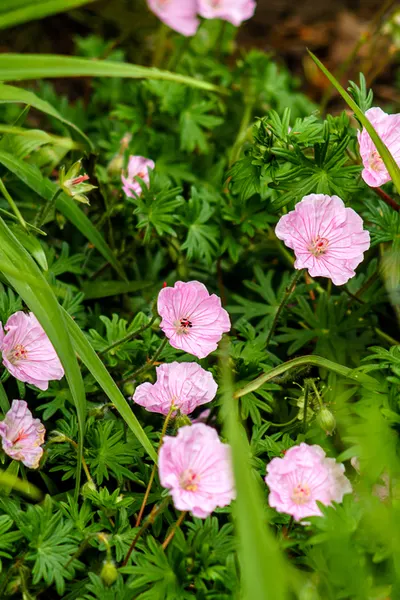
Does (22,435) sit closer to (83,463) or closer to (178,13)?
(83,463)

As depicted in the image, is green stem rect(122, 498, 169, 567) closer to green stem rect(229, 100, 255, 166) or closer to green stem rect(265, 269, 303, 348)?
green stem rect(265, 269, 303, 348)

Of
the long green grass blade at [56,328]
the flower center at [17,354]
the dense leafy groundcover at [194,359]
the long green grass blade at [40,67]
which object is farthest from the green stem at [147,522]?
the long green grass blade at [40,67]

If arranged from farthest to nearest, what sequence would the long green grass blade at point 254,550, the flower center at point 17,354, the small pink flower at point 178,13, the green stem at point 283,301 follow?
the small pink flower at point 178,13
the green stem at point 283,301
the flower center at point 17,354
the long green grass blade at point 254,550

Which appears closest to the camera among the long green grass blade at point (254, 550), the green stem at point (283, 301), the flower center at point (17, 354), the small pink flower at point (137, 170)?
the long green grass blade at point (254, 550)

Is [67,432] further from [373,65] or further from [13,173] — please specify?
[373,65]

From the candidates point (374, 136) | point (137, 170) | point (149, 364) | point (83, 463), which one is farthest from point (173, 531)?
point (137, 170)

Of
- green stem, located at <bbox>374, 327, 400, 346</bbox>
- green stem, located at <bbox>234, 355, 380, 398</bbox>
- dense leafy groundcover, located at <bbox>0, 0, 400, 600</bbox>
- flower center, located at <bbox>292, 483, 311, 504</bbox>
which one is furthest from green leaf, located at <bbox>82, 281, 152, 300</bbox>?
flower center, located at <bbox>292, 483, 311, 504</bbox>

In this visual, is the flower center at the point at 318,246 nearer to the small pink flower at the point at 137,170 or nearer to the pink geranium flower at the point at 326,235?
the pink geranium flower at the point at 326,235
